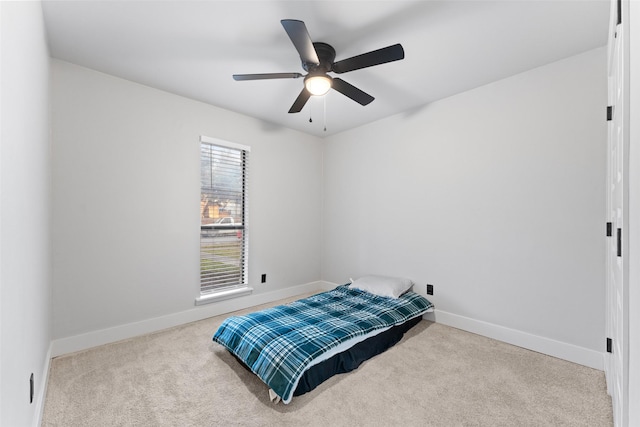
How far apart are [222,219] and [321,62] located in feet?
7.46

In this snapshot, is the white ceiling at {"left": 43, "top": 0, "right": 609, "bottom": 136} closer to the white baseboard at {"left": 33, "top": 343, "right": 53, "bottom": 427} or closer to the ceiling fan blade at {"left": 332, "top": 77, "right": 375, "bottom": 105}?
the ceiling fan blade at {"left": 332, "top": 77, "right": 375, "bottom": 105}

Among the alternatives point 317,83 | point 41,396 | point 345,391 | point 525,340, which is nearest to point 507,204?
point 525,340

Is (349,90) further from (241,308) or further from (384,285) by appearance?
(241,308)

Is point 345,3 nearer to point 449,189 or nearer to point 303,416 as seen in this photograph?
point 449,189

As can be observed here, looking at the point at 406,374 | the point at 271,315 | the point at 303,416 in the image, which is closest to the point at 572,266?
the point at 406,374

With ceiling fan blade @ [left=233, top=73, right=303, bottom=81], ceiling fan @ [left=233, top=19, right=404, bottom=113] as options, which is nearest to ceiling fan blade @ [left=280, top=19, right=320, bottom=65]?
ceiling fan @ [left=233, top=19, right=404, bottom=113]

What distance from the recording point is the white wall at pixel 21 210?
1056 mm

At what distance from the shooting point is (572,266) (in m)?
2.43

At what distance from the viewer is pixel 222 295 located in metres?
3.52

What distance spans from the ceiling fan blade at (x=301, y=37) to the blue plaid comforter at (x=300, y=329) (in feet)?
6.76

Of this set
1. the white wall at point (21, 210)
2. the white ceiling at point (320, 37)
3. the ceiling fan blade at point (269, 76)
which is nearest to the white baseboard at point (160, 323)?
the white wall at point (21, 210)

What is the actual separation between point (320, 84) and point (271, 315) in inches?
81.8

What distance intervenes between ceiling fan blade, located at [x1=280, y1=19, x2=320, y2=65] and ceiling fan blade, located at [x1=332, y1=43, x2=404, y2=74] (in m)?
0.21

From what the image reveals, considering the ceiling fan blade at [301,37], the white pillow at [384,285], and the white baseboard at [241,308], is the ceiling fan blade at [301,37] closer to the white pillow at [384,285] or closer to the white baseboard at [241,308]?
the white pillow at [384,285]
